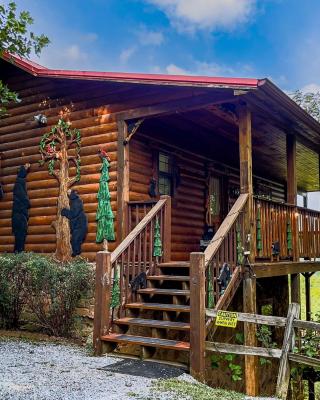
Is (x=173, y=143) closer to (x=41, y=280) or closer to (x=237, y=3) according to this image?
(x=41, y=280)

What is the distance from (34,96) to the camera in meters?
10.5

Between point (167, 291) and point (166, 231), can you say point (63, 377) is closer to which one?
point (167, 291)

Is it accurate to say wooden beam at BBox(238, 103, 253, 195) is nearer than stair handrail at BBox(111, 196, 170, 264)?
No

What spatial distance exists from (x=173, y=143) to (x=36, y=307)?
525 cm

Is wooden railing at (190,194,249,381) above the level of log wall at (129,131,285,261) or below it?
below

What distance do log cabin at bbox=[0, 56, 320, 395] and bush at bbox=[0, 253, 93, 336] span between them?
0.78 meters

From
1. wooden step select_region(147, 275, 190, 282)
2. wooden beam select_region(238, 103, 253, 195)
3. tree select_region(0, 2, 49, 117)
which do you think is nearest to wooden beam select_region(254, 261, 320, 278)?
wooden step select_region(147, 275, 190, 282)

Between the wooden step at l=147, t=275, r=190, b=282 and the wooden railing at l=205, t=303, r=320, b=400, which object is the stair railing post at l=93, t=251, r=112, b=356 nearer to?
the wooden step at l=147, t=275, r=190, b=282

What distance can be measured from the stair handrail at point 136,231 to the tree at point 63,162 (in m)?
2.07

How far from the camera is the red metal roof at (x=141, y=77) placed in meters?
7.18

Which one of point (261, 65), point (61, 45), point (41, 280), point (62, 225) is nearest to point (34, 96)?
point (62, 225)

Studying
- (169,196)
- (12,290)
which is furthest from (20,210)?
(169,196)

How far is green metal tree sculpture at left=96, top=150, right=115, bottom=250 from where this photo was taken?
29.0 ft

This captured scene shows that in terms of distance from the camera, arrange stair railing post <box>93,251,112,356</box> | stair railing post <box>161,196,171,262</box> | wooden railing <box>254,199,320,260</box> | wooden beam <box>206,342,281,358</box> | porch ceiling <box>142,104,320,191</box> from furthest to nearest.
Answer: porch ceiling <box>142,104,320,191</box> → stair railing post <box>161,196,171,262</box> → wooden railing <box>254,199,320,260</box> → stair railing post <box>93,251,112,356</box> → wooden beam <box>206,342,281,358</box>
